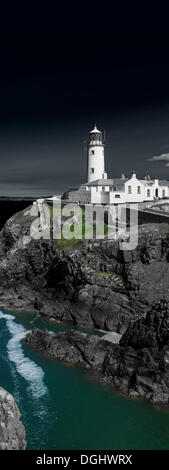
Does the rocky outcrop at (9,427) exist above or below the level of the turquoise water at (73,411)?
above

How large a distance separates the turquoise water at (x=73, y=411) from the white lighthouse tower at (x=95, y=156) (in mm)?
45390

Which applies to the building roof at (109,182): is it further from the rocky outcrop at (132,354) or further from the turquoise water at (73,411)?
the turquoise water at (73,411)

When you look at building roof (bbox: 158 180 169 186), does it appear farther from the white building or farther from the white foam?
the white foam

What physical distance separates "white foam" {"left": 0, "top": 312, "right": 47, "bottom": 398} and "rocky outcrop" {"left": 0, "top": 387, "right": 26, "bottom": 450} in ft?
27.8

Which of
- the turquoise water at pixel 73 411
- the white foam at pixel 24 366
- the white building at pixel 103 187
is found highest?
the white building at pixel 103 187

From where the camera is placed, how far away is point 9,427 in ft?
62.0

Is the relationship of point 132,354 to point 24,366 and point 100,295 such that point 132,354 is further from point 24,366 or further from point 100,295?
point 100,295

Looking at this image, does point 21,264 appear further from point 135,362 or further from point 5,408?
point 5,408

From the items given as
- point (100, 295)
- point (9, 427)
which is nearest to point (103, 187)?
point (100, 295)

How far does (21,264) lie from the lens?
53031 millimetres

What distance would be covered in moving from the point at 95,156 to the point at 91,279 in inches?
1419

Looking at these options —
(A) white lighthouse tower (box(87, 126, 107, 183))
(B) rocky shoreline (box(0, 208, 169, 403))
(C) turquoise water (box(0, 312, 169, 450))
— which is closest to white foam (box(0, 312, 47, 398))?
(C) turquoise water (box(0, 312, 169, 450))

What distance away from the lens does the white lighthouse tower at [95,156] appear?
73.6m

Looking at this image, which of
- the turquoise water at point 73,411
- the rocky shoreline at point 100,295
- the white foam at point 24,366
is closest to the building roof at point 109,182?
the rocky shoreline at point 100,295
